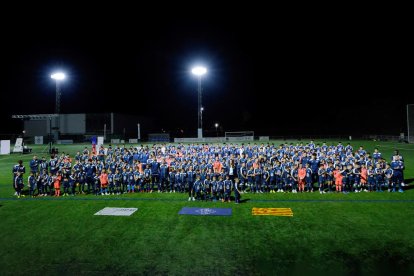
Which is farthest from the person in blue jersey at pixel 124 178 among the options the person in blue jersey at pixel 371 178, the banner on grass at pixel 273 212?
the person in blue jersey at pixel 371 178

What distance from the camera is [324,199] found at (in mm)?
14484

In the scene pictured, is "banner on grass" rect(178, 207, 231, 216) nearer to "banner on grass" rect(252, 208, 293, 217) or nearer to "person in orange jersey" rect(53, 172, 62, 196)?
"banner on grass" rect(252, 208, 293, 217)

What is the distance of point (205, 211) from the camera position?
12.8m

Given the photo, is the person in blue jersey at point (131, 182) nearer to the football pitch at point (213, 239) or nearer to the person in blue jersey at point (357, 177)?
the football pitch at point (213, 239)

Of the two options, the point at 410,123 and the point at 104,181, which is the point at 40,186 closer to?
the point at 104,181

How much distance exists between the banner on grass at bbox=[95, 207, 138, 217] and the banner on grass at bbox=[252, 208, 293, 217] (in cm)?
524

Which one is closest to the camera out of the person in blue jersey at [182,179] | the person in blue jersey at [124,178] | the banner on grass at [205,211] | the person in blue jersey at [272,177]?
the banner on grass at [205,211]

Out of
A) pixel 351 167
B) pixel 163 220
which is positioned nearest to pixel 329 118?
pixel 351 167

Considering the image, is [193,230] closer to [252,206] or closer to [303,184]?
[252,206]

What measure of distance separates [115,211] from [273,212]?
6.78 metres

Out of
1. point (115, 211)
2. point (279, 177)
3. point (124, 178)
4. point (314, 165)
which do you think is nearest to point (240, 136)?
point (314, 165)

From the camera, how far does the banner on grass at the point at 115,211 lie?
12586 millimetres

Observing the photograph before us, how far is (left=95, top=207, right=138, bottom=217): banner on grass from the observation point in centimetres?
1259

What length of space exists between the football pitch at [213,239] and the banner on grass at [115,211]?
35cm
